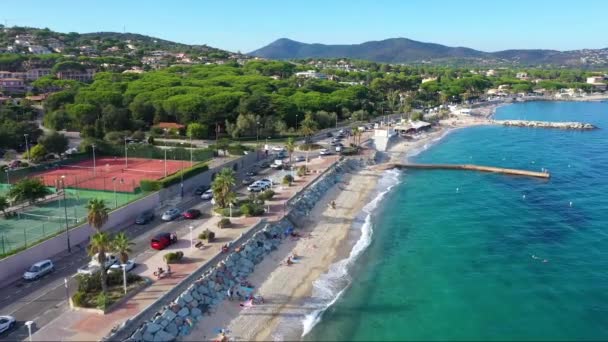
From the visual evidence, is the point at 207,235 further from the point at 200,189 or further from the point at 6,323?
the point at 6,323

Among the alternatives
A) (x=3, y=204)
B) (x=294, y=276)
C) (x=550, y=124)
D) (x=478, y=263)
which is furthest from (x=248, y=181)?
(x=550, y=124)

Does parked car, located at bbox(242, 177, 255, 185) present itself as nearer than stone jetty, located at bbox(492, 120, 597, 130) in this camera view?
Yes

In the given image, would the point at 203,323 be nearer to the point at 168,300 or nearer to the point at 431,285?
the point at 168,300

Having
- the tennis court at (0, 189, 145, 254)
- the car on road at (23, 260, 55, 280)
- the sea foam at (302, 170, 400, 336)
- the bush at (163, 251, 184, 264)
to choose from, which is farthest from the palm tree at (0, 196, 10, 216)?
the sea foam at (302, 170, 400, 336)

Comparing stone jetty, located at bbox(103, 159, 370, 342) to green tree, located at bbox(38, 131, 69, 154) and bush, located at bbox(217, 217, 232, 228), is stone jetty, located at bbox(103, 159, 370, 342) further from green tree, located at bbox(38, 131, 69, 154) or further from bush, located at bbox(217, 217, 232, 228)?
green tree, located at bbox(38, 131, 69, 154)

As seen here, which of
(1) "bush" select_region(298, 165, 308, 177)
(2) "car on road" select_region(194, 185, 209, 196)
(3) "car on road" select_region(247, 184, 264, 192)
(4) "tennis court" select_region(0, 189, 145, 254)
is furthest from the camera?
(1) "bush" select_region(298, 165, 308, 177)

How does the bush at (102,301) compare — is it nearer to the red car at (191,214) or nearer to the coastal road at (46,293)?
the coastal road at (46,293)
